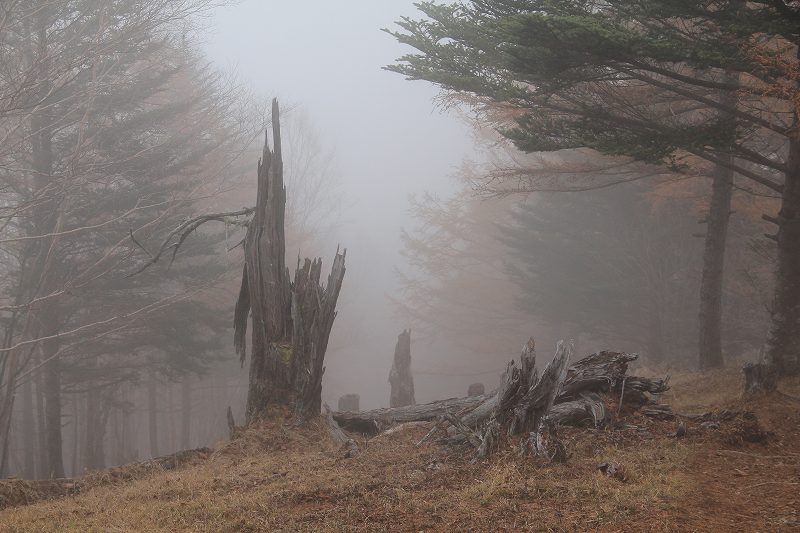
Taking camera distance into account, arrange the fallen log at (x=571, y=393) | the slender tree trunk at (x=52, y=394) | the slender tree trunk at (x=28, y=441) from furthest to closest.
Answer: the slender tree trunk at (x=28, y=441), the slender tree trunk at (x=52, y=394), the fallen log at (x=571, y=393)

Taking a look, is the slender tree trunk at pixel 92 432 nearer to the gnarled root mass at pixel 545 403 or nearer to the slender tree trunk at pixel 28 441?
the slender tree trunk at pixel 28 441

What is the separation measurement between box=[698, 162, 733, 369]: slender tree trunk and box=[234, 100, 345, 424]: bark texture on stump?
7.30 m

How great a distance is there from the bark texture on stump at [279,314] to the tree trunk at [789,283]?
641cm

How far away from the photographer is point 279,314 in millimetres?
9164

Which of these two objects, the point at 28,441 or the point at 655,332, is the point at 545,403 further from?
the point at 28,441

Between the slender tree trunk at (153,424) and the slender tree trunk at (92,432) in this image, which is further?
the slender tree trunk at (153,424)

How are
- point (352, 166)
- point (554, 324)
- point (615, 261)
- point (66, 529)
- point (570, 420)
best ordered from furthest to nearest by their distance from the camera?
point (352, 166), point (554, 324), point (615, 261), point (570, 420), point (66, 529)

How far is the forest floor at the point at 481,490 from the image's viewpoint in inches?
169

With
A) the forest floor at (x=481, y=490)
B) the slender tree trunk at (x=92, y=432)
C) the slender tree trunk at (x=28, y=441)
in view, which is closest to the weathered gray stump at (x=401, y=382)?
the slender tree trunk at (x=92, y=432)

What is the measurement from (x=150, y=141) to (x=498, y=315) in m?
17.5

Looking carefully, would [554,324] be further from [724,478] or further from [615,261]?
[724,478]

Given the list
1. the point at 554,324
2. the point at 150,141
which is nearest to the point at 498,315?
the point at 554,324

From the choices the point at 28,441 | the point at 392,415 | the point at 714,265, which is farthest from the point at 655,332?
the point at 28,441

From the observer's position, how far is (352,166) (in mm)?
122812
